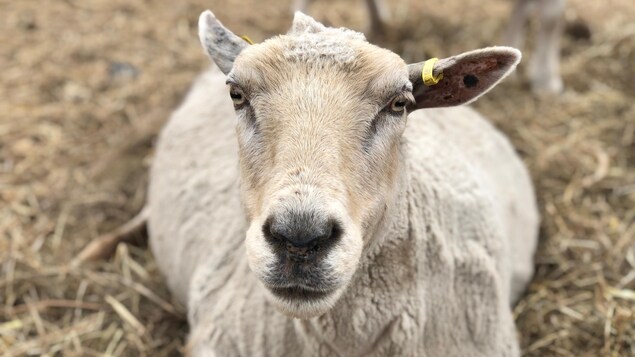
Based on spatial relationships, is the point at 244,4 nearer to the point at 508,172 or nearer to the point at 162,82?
the point at 162,82

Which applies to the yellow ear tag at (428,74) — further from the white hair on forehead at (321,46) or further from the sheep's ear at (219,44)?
the sheep's ear at (219,44)

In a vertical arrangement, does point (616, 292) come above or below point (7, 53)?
above

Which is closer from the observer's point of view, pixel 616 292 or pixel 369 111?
pixel 369 111

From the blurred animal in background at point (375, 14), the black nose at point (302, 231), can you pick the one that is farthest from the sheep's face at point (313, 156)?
the blurred animal in background at point (375, 14)

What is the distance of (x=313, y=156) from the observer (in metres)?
2.28

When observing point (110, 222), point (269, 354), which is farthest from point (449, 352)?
point (110, 222)

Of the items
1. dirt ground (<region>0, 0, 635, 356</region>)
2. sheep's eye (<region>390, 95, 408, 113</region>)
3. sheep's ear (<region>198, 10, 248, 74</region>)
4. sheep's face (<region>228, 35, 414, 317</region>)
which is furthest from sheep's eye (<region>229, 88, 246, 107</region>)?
dirt ground (<region>0, 0, 635, 356</region>)

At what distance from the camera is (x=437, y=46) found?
6750 mm

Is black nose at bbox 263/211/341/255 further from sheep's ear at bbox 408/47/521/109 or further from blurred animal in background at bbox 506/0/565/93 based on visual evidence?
blurred animal in background at bbox 506/0/565/93

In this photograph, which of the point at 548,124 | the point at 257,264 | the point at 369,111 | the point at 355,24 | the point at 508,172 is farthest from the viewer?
the point at 355,24

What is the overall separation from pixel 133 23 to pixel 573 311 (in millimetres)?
5498

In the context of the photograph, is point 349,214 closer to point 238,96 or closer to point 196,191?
point 238,96

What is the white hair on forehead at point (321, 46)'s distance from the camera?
246 centimetres

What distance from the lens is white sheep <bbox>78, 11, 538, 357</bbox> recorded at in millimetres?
2219
